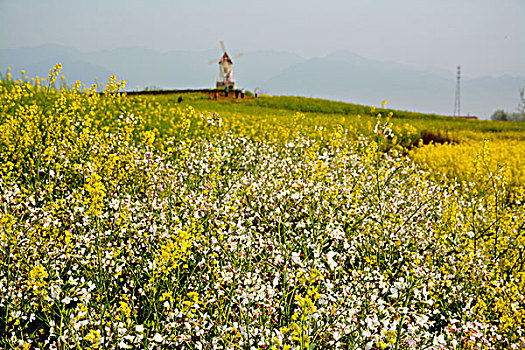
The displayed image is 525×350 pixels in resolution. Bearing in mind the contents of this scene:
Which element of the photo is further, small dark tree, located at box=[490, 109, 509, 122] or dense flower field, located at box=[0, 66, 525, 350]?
small dark tree, located at box=[490, 109, 509, 122]

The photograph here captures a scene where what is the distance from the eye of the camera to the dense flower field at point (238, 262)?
12.6ft

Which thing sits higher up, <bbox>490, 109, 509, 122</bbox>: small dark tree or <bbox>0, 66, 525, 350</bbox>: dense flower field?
<bbox>490, 109, 509, 122</bbox>: small dark tree

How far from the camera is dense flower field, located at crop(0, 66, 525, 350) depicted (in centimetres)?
384

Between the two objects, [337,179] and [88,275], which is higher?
[337,179]

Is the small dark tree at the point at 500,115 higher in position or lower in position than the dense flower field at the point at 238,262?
higher

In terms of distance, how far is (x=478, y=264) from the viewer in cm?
557

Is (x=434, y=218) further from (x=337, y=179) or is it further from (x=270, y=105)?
(x=270, y=105)

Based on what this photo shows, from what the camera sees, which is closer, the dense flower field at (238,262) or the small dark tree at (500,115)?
the dense flower field at (238,262)

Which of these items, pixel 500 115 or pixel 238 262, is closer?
pixel 238 262

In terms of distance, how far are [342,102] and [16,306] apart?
94.4ft

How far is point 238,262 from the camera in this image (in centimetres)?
474

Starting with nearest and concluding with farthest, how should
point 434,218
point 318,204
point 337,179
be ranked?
point 318,204
point 434,218
point 337,179

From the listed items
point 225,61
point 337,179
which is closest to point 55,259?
point 337,179

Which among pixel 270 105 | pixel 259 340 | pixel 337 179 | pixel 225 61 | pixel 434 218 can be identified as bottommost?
pixel 259 340
